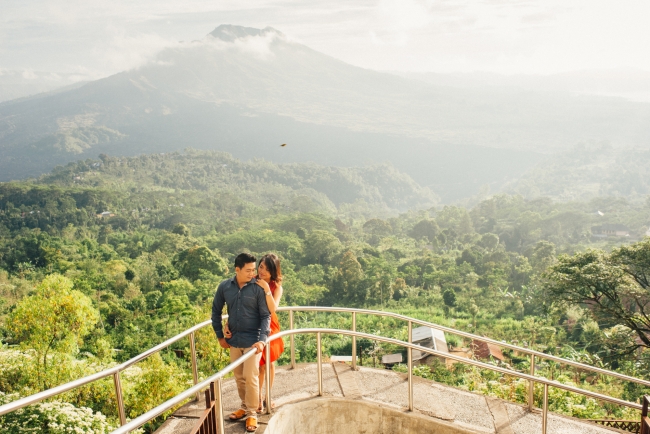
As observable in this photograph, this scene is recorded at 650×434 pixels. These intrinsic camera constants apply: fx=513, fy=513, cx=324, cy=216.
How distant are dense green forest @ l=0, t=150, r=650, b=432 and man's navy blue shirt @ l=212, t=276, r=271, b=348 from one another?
2027 mm

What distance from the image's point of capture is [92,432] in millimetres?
4473

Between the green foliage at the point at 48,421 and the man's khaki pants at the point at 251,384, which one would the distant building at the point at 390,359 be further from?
the man's khaki pants at the point at 251,384

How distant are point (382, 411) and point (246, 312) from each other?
1429mm

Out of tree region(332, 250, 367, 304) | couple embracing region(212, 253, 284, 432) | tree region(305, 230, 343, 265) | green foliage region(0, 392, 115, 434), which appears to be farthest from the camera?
tree region(305, 230, 343, 265)

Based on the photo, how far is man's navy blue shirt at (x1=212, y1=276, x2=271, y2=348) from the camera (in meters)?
3.69

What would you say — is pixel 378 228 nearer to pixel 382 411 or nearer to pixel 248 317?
pixel 382 411

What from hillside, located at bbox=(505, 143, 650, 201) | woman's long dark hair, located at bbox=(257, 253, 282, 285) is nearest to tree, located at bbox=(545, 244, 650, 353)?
woman's long dark hair, located at bbox=(257, 253, 282, 285)

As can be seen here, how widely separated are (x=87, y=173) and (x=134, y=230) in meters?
→ 38.8

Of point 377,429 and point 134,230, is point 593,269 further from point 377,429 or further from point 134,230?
point 134,230

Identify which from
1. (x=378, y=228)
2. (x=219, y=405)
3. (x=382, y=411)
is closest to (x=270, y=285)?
(x=219, y=405)

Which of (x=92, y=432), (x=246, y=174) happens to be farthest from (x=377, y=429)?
(x=246, y=174)

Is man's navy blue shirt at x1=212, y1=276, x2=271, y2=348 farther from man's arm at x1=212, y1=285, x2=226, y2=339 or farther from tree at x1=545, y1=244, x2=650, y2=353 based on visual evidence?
tree at x1=545, y1=244, x2=650, y2=353

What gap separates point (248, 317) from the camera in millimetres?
3717

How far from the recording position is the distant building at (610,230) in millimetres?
63166
